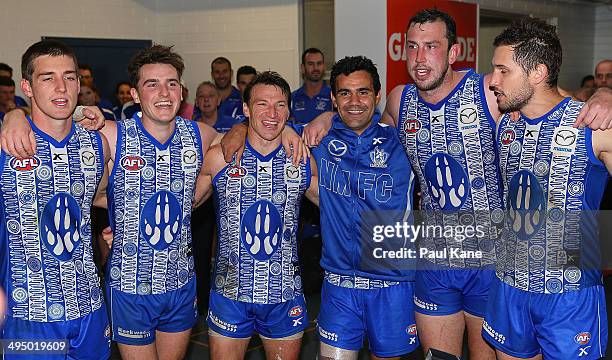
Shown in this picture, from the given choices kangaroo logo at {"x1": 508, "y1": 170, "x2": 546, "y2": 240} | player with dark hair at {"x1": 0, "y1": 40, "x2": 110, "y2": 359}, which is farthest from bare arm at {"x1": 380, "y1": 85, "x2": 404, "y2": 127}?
player with dark hair at {"x1": 0, "y1": 40, "x2": 110, "y2": 359}

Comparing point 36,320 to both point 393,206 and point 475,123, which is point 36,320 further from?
point 475,123

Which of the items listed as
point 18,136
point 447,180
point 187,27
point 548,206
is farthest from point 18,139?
point 187,27

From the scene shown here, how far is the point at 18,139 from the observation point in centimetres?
290

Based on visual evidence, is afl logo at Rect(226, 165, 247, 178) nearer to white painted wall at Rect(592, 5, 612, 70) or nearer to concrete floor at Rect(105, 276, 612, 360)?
concrete floor at Rect(105, 276, 612, 360)

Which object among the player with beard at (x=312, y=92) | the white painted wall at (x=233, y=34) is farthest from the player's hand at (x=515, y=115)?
the white painted wall at (x=233, y=34)

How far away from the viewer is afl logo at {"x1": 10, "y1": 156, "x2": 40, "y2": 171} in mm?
2961

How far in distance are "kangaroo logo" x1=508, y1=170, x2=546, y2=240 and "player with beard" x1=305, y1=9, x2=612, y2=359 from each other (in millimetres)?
384

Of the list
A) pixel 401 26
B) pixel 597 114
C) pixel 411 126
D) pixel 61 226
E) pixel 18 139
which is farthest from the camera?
pixel 401 26

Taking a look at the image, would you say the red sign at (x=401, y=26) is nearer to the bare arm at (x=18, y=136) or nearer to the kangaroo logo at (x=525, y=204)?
the kangaroo logo at (x=525, y=204)

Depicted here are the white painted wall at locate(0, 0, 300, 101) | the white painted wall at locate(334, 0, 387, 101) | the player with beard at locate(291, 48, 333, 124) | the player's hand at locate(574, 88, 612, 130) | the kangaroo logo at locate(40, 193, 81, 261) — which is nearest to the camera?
the player's hand at locate(574, 88, 612, 130)

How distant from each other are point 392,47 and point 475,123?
4167 mm

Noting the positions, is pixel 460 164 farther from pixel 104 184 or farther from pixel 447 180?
pixel 104 184

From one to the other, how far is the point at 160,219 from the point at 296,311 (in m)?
0.80

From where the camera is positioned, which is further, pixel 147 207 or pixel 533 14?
pixel 533 14
